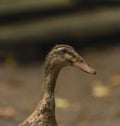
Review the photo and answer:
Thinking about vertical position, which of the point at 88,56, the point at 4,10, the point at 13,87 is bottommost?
the point at 13,87

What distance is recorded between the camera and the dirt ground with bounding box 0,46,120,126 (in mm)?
7043

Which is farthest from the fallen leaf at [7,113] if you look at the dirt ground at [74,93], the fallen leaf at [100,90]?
the fallen leaf at [100,90]

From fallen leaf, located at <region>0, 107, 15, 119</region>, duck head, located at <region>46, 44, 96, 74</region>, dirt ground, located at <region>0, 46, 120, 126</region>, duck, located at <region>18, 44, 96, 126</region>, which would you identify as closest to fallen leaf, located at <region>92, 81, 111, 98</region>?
dirt ground, located at <region>0, 46, 120, 126</region>

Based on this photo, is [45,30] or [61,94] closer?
[61,94]

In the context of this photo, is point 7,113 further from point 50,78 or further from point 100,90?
point 50,78

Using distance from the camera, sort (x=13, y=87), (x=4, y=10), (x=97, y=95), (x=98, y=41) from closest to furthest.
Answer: (x=97, y=95), (x=13, y=87), (x=4, y=10), (x=98, y=41)

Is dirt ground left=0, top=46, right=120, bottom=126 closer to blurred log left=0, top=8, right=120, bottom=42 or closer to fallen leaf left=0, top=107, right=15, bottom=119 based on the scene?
fallen leaf left=0, top=107, right=15, bottom=119

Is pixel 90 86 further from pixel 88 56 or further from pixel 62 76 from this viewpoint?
pixel 88 56

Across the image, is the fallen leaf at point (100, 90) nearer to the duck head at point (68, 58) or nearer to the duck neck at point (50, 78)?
the duck neck at point (50, 78)

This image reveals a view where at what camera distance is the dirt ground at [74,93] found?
704 cm

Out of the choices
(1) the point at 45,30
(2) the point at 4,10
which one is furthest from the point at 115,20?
(2) the point at 4,10

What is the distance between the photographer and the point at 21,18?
31.8 feet

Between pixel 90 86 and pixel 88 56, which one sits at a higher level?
pixel 88 56

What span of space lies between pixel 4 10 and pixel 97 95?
244cm
